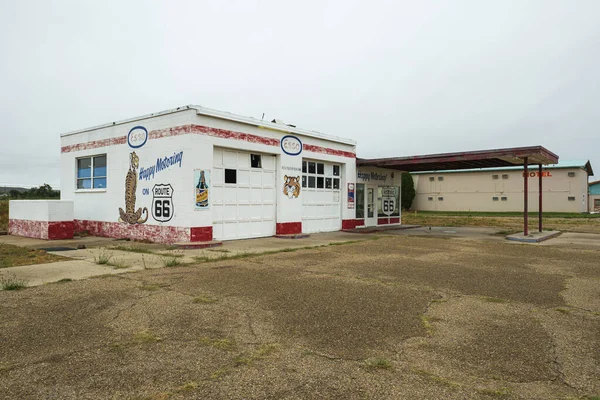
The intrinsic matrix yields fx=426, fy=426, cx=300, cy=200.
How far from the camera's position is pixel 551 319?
543 centimetres

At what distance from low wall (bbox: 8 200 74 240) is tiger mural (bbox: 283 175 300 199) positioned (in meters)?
7.99

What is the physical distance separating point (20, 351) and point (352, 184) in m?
17.5

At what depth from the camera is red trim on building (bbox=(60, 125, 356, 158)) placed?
45.1 ft

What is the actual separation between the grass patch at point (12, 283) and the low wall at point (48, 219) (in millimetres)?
8083

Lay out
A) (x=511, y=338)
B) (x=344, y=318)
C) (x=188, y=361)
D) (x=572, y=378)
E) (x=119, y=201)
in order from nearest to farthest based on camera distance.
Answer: (x=572, y=378), (x=188, y=361), (x=511, y=338), (x=344, y=318), (x=119, y=201)

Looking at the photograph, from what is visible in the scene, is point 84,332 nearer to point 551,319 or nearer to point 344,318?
point 344,318

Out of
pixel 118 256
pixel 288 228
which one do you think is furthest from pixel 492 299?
pixel 288 228

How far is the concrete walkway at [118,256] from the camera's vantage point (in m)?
8.36

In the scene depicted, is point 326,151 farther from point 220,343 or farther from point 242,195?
point 220,343

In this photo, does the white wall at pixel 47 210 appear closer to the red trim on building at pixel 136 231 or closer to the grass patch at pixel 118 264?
the red trim on building at pixel 136 231

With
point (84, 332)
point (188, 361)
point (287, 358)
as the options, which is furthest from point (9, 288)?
point (287, 358)

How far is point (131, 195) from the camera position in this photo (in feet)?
50.2

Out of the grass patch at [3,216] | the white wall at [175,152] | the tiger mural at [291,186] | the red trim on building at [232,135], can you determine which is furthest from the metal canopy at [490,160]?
the grass patch at [3,216]

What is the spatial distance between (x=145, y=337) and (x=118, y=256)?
274 inches
